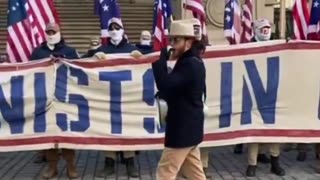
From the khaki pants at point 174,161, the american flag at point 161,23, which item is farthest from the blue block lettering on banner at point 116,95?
the american flag at point 161,23

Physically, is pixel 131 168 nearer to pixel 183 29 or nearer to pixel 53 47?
pixel 53 47

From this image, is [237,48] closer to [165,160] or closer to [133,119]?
[133,119]

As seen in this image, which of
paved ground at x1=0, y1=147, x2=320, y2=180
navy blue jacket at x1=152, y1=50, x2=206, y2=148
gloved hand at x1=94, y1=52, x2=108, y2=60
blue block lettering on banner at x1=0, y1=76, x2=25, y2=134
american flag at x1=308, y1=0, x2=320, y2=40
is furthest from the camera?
american flag at x1=308, y1=0, x2=320, y2=40

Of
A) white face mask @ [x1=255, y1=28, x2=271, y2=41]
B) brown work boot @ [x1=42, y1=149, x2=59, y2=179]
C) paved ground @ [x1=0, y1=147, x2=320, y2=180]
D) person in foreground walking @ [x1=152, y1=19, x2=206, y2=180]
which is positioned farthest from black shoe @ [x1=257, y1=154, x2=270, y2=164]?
person in foreground walking @ [x1=152, y1=19, x2=206, y2=180]

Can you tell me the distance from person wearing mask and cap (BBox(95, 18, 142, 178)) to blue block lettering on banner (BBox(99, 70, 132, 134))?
26cm

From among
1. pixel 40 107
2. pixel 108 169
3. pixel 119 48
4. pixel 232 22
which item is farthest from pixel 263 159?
pixel 232 22

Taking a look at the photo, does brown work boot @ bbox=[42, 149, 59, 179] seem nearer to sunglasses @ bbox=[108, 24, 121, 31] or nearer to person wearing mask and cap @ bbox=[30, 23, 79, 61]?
person wearing mask and cap @ bbox=[30, 23, 79, 61]

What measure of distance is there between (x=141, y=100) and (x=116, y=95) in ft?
1.04

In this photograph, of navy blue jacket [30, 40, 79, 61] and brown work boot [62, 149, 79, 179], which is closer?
brown work boot [62, 149, 79, 179]

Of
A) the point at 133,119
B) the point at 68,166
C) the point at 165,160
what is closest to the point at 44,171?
the point at 68,166

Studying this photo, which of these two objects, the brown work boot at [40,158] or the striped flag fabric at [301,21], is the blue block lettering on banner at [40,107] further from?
the striped flag fabric at [301,21]

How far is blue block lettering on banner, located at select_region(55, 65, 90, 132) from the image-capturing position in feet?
28.8

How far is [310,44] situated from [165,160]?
11.5 feet

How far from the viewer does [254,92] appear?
9008 millimetres
